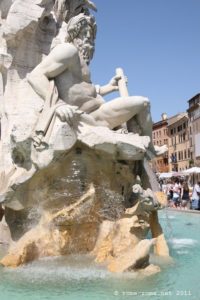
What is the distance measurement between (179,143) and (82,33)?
6420cm

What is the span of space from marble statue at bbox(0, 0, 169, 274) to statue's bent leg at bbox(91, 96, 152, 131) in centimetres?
1

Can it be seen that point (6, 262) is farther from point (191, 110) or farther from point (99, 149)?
point (191, 110)

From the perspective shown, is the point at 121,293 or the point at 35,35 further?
the point at 35,35

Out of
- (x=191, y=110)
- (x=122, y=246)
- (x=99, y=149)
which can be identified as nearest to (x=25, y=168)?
(x=99, y=149)

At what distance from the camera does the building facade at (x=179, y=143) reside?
6575 centimetres

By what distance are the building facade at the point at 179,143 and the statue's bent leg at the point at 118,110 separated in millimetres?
58496

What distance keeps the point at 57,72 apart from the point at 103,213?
205 centimetres

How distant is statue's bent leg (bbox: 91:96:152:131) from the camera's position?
650cm

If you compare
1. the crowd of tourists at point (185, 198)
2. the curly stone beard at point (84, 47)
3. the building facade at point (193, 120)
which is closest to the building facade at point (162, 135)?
the building facade at point (193, 120)

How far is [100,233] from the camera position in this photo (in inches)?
246

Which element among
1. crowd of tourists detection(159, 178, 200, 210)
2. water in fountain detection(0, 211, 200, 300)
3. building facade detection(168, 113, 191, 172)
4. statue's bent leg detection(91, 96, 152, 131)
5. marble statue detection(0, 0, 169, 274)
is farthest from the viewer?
building facade detection(168, 113, 191, 172)

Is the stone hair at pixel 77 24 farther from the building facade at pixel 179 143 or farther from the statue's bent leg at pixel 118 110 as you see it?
the building facade at pixel 179 143

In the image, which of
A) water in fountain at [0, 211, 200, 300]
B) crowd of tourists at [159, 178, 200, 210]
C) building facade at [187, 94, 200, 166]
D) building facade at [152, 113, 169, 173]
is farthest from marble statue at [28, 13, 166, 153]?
building facade at [152, 113, 169, 173]

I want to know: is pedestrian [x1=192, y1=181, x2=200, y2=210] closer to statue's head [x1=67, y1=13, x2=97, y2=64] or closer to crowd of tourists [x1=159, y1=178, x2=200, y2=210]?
crowd of tourists [x1=159, y1=178, x2=200, y2=210]
